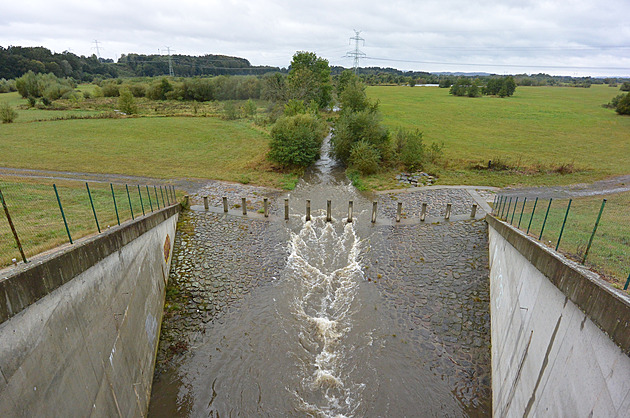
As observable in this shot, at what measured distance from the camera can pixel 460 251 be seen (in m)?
16.3

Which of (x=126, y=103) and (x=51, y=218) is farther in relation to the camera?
(x=126, y=103)

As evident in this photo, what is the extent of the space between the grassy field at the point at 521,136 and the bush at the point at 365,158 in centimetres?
150

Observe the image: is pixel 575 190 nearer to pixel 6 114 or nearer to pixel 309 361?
pixel 309 361

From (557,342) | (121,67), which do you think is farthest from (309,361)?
(121,67)

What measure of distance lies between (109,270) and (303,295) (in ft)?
25.6

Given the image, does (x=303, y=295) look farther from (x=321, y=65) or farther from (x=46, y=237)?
(x=321, y=65)

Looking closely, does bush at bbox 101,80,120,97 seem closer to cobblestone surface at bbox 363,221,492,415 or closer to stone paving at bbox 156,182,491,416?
stone paving at bbox 156,182,491,416

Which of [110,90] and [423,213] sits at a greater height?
[110,90]

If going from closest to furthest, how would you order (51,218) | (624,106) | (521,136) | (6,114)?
(51,218)
(6,114)
(521,136)
(624,106)

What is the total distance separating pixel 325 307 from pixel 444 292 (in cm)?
509

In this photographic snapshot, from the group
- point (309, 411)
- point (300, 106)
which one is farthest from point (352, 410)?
point (300, 106)

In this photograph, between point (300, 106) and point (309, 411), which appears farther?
point (300, 106)

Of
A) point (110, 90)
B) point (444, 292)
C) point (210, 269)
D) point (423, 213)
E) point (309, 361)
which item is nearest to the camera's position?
point (309, 361)

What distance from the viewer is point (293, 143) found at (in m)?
31.6
